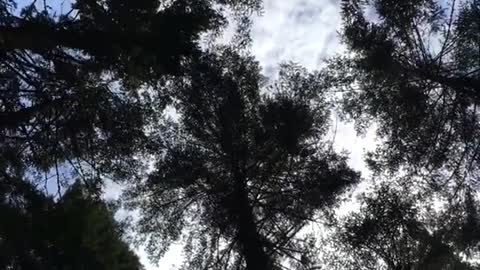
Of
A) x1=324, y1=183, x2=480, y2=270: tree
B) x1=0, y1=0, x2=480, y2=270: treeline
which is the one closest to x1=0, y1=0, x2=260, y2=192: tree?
x1=0, y1=0, x2=480, y2=270: treeline

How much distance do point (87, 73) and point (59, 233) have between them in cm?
601

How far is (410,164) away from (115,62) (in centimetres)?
583

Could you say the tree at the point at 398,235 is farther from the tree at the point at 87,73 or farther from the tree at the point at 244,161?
the tree at the point at 87,73

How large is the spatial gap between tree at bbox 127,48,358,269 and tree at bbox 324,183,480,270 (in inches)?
→ 33.8

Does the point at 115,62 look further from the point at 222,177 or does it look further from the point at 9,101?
the point at 222,177

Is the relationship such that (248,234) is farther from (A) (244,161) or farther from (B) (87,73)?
(B) (87,73)

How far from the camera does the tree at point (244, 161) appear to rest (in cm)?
1145

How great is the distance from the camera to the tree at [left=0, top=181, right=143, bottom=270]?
10.1 meters

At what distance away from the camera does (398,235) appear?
1129 centimetres

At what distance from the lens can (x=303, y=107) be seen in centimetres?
1174

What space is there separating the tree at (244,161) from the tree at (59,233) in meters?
2.06

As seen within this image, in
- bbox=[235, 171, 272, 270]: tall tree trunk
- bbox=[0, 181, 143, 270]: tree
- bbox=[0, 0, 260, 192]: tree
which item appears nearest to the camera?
bbox=[0, 0, 260, 192]: tree

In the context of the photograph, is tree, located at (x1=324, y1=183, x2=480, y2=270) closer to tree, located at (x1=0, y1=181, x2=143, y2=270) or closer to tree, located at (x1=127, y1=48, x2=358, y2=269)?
tree, located at (x1=127, y1=48, x2=358, y2=269)

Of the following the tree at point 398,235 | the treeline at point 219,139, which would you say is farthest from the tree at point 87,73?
the tree at point 398,235
